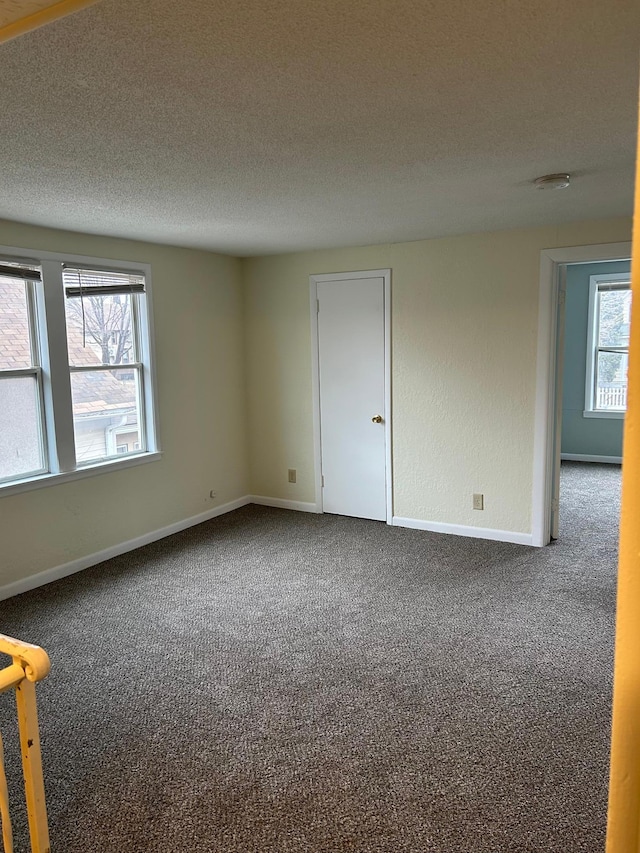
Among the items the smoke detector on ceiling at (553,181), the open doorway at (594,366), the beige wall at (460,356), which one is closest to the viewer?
the smoke detector on ceiling at (553,181)

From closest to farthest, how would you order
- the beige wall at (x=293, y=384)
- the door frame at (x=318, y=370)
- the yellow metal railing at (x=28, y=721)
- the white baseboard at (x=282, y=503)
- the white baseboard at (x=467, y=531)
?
1. the yellow metal railing at (x=28, y=721)
2. the beige wall at (x=293, y=384)
3. the white baseboard at (x=467, y=531)
4. the door frame at (x=318, y=370)
5. the white baseboard at (x=282, y=503)

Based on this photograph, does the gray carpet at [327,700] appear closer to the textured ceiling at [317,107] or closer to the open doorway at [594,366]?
the textured ceiling at [317,107]

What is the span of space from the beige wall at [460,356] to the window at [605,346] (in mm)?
3630

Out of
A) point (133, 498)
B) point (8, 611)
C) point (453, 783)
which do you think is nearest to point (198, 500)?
point (133, 498)

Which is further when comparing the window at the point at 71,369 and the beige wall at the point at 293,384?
the beige wall at the point at 293,384

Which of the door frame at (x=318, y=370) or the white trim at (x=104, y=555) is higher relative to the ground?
the door frame at (x=318, y=370)

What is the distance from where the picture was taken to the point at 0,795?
4.22ft

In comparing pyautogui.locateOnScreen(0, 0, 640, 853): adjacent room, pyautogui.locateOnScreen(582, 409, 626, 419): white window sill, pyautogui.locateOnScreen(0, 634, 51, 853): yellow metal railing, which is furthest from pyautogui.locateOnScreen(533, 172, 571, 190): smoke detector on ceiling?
pyautogui.locateOnScreen(582, 409, 626, 419): white window sill

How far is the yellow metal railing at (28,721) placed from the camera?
47.3 inches

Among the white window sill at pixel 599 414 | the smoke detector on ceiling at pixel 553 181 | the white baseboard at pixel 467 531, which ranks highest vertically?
the smoke detector on ceiling at pixel 553 181

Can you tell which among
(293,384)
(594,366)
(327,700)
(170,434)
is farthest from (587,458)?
(327,700)

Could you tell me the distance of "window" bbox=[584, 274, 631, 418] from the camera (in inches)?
293

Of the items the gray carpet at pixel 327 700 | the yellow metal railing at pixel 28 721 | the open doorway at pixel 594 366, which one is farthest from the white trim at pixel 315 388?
the yellow metal railing at pixel 28 721

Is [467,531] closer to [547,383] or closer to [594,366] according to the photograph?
[547,383]
